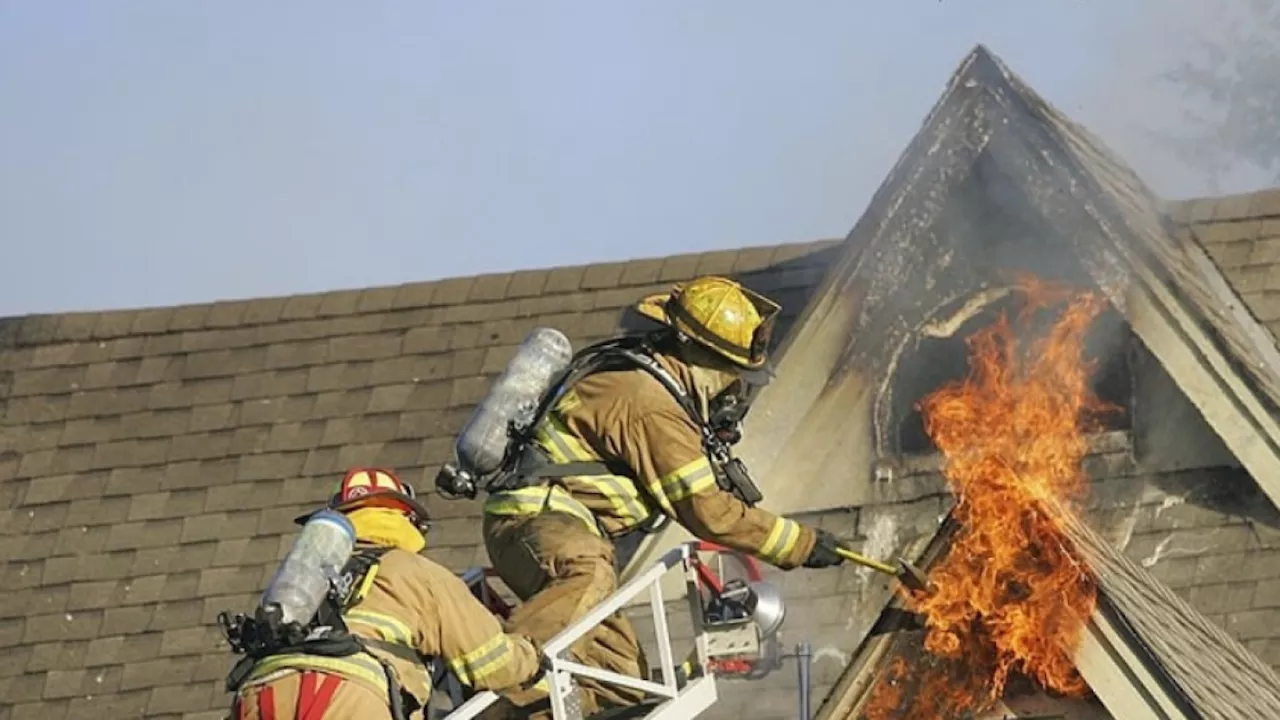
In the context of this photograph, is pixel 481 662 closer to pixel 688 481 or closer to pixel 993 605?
pixel 688 481

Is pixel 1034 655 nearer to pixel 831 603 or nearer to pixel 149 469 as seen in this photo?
pixel 831 603

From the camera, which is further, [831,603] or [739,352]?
[831,603]

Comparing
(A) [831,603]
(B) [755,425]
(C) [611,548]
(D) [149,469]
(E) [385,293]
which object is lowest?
(C) [611,548]

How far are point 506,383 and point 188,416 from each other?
526 centimetres

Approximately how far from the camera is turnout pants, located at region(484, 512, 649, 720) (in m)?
9.45

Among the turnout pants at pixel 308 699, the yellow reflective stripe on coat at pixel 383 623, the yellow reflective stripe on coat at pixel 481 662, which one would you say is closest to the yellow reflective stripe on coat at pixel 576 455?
the yellow reflective stripe on coat at pixel 481 662

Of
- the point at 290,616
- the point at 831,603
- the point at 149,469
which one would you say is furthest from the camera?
the point at 149,469

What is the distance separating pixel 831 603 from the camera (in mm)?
12461

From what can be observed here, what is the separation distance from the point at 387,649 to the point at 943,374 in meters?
4.93

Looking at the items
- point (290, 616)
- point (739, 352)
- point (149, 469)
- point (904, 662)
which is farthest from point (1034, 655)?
point (149, 469)

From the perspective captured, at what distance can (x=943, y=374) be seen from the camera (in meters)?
13.1

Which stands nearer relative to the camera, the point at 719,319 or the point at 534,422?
the point at 534,422

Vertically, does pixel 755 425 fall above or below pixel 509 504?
above

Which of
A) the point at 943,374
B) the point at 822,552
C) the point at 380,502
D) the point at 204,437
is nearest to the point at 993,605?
the point at 822,552
